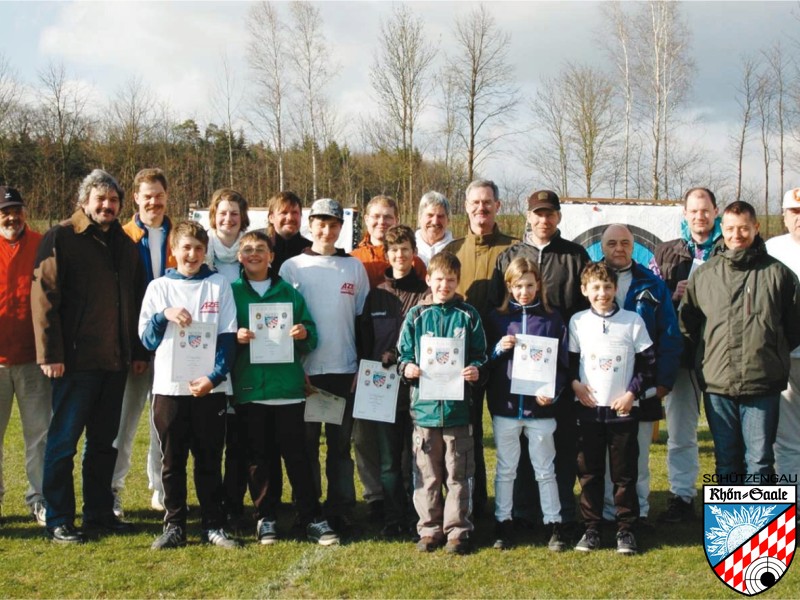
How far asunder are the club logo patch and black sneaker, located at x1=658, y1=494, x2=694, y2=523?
1.11 metres

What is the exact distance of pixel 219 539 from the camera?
219 inches

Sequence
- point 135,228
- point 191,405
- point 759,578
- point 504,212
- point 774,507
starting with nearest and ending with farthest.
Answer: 1. point 759,578
2. point 774,507
3. point 191,405
4. point 135,228
5. point 504,212

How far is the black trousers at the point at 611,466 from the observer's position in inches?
217

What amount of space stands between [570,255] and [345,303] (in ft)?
5.92

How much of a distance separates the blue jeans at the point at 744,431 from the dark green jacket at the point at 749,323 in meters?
0.11

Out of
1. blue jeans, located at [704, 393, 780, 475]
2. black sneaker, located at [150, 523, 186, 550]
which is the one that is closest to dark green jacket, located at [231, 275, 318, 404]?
black sneaker, located at [150, 523, 186, 550]

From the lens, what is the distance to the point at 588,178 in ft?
90.1

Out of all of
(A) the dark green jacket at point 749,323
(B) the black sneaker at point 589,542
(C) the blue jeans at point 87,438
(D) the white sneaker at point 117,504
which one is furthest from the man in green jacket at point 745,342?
(D) the white sneaker at point 117,504

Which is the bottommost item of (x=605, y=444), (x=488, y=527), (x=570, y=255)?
(x=488, y=527)

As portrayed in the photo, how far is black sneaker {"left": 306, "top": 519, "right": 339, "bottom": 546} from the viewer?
5586 mm

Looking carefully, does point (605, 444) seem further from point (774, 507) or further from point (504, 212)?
point (504, 212)

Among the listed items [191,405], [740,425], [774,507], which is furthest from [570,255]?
[191,405]

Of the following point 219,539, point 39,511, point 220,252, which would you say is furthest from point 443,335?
point 39,511

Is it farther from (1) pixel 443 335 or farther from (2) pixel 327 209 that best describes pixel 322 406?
(2) pixel 327 209
